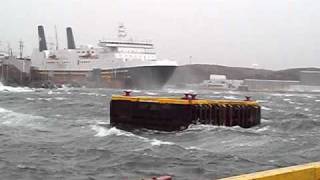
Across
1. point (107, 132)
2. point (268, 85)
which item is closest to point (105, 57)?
point (268, 85)

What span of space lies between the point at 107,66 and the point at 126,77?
19.7ft

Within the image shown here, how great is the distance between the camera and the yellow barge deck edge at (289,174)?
479cm

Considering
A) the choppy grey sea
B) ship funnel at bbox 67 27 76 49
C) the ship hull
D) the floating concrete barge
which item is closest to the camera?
the choppy grey sea

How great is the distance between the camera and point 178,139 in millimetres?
18781

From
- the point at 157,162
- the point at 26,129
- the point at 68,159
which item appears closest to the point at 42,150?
the point at 68,159

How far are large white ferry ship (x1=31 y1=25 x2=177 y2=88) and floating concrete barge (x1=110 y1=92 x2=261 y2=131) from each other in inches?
2552

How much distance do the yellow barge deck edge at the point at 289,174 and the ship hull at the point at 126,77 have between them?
83636mm

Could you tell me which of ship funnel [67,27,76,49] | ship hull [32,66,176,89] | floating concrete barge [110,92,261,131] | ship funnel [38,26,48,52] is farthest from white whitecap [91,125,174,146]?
ship funnel [38,26,48,52]

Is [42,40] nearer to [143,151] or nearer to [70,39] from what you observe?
[70,39]

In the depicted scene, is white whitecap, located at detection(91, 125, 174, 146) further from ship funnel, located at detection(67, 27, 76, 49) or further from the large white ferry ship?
ship funnel, located at detection(67, 27, 76, 49)

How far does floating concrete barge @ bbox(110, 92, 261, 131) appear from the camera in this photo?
71.5 feet

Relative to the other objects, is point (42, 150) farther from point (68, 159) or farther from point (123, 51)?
point (123, 51)

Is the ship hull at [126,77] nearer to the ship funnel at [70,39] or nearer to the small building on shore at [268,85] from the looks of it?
the ship funnel at [70,39]

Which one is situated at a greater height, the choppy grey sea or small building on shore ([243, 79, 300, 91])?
the choppy grey sea
